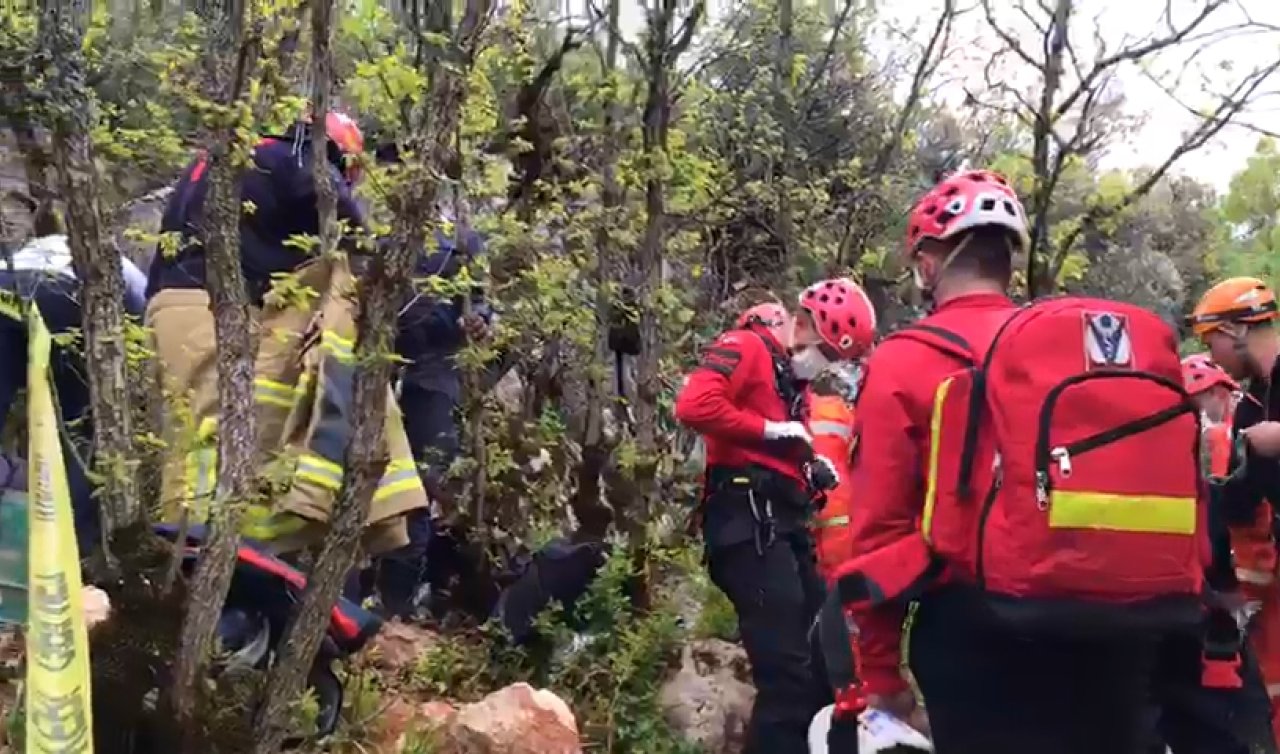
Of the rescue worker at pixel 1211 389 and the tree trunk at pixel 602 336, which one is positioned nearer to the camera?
the rescue worker at pixel 1211 389

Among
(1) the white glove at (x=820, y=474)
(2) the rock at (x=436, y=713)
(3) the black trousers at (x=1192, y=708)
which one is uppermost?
(3) the black trousers at (x=1192, y=708)

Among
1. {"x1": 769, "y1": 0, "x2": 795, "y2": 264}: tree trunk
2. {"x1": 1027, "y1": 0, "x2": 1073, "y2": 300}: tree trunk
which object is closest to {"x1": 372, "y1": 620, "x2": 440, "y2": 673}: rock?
{"x1": 1027, "y1": 0, "x2": 1073, "y2": 300}: tree trunk

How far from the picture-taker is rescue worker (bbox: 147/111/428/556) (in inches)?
146

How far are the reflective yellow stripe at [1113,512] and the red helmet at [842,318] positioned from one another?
3.47m

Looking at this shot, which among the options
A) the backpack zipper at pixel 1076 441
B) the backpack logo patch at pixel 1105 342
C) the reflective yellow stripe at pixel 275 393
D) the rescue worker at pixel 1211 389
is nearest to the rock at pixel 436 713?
the reflective yellow stripe at pixel 275 393

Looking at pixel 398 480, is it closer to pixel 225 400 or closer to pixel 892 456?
pixel 225 400

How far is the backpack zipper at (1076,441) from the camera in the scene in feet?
9.41

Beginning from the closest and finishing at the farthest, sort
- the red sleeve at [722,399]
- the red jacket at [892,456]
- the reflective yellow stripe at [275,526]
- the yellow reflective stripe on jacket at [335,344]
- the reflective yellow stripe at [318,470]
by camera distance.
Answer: the red jacket at [892,456], the reflective yellow stripe at [275,526], the reflective yellow stripe at [318,470], the yellow reflective stripe on jacket at [335,344], the red sleeve at [722,399]

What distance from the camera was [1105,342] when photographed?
299 cm

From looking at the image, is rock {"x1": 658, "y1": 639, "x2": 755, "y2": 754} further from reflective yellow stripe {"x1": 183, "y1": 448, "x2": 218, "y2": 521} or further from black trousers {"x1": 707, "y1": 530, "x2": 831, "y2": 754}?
reflective yellow stripe {"x1": 183, "y1": 448, "x2": 218, "y2": 521}

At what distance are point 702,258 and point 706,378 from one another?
5.81m

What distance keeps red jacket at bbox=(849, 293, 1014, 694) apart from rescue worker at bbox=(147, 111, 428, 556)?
49.0 inches

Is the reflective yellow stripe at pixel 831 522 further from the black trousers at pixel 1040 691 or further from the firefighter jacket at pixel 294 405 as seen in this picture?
the black trousers at pixel 1040 691

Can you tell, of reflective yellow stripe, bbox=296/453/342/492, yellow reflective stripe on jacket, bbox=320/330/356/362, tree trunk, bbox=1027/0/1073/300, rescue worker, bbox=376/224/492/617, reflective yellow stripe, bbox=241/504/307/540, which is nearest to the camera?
reflective yellow stripe, bbox=241/504/307/540
